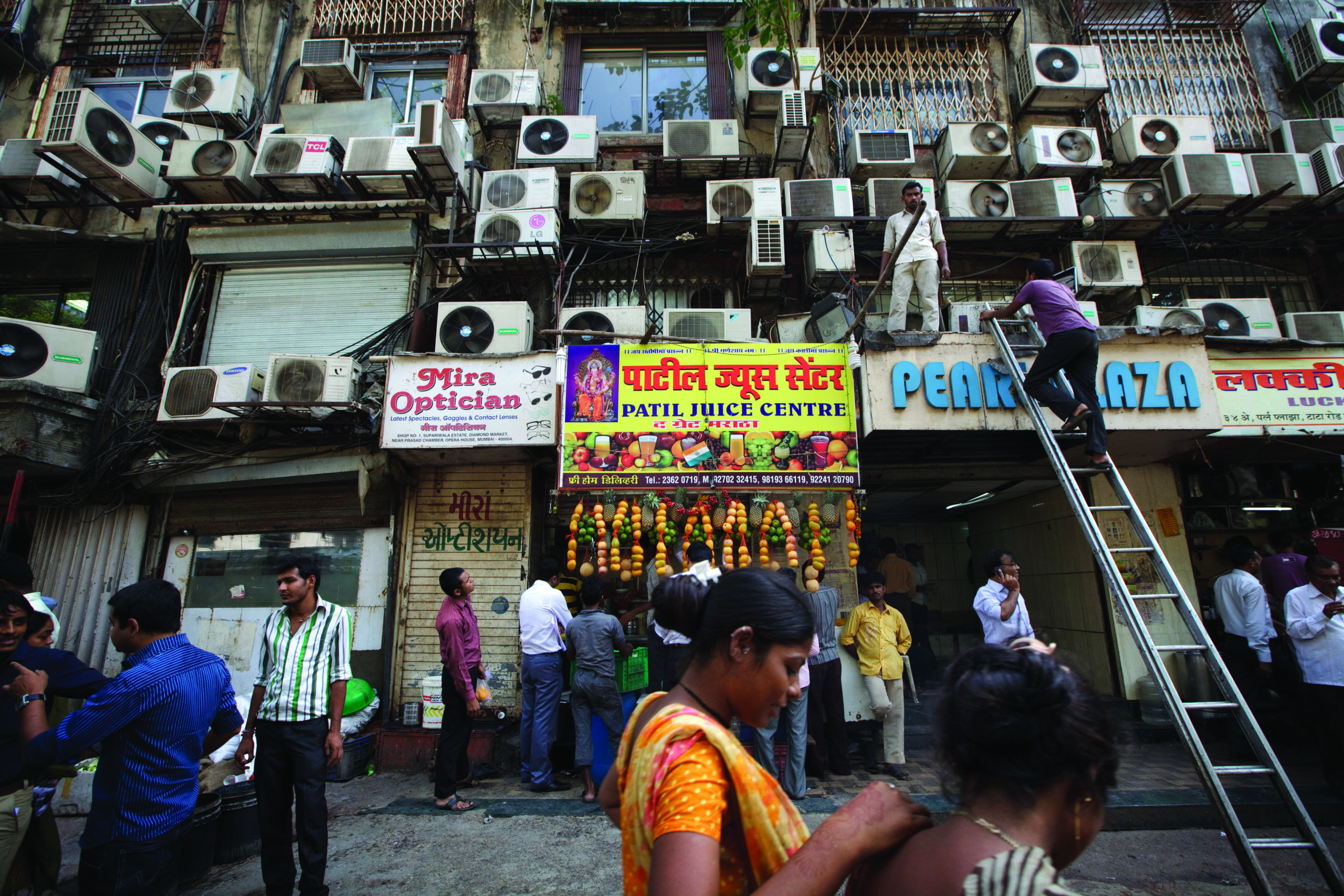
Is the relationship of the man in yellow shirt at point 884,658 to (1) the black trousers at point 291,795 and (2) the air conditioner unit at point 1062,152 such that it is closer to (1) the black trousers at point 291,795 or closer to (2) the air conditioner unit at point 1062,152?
(1) the black trousers at point 291,795

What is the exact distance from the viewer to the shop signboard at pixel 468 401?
6.39 m

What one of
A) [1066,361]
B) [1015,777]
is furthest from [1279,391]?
[1015,777]

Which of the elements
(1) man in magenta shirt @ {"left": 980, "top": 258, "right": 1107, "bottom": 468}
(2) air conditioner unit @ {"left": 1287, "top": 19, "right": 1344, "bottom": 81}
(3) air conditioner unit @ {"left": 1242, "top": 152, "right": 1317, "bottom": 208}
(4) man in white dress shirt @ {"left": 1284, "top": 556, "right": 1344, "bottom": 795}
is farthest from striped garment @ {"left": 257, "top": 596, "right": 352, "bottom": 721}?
(2) air conditioner unit @ {"left": 1287, "top": 19, "right": 1344, "bottom": 81}

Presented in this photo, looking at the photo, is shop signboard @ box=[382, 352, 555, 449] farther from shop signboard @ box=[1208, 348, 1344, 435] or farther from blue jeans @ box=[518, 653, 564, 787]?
shop signboard @ box=[1208, 348, 1344, 435]

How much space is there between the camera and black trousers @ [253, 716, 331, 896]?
332cm

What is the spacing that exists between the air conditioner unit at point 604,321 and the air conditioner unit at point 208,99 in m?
5.39

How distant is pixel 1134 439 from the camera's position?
619 centimetres

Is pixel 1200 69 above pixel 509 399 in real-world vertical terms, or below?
above

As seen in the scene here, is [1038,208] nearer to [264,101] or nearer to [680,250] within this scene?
[680,250]

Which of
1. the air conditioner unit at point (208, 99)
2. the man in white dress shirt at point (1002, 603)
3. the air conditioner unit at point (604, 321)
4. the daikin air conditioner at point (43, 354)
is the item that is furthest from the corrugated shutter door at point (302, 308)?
the man in white dress shirt at point (1002, 603)

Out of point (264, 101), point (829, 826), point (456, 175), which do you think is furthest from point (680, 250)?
point (829, 826)

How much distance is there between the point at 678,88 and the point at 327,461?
6.74m

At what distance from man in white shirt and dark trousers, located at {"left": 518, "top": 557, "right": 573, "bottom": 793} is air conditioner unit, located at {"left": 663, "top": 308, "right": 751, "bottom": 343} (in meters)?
3.24

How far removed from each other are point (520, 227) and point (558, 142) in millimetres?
1433
